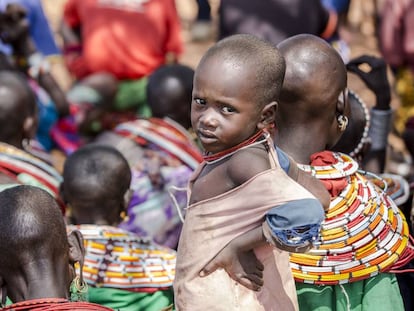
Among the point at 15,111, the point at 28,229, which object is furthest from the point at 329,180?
the point at 15,111

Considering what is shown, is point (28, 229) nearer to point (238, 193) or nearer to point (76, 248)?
point (76, 248)

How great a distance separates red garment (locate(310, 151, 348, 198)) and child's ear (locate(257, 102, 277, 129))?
43cm

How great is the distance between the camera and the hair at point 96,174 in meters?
3.68

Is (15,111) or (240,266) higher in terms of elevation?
(240,266)

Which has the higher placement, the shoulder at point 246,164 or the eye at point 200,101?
the eye at point 200,101

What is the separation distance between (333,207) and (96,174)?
1260 millimetres

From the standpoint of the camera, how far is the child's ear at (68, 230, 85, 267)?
2.82 m

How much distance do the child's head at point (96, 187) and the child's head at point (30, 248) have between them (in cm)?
94

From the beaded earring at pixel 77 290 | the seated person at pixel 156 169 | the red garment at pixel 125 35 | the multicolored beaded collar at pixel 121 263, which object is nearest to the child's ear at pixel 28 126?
the seated person at pixel 156 169

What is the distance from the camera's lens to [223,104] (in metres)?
2.38

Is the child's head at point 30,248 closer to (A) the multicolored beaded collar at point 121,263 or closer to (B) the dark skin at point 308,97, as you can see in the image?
(A) the multicolored beaded collar at point 121,263

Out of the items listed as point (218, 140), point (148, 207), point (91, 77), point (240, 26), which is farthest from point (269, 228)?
point (91, 77)

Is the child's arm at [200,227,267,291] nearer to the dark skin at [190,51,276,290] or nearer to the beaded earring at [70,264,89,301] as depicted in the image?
the dark skin at [190,51,276,290]

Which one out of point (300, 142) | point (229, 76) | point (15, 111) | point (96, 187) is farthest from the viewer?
point (15, 111)
